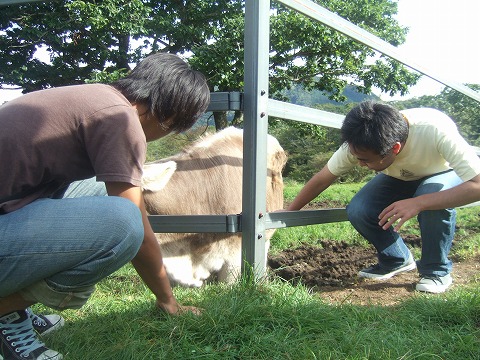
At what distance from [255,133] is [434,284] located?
1.45m

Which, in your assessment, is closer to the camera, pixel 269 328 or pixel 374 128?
pixel 269 328

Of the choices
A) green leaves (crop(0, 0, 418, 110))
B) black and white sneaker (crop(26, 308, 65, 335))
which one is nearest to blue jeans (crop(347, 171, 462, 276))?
black and white sneaker (crop(26, 308, 65, 335))

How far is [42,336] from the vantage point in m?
2.06

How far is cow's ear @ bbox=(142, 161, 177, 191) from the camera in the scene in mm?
3023

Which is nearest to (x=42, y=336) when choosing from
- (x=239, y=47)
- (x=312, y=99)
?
(x=239, y=47)

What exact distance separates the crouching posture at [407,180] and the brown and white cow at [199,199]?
55 centimetres

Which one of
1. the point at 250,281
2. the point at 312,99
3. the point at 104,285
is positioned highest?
the point at 250,281

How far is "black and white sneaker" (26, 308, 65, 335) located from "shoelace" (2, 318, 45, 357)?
0.30 metres

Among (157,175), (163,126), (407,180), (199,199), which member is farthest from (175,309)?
(407,180)

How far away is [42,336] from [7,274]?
0.60 metres

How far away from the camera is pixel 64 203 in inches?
66.8

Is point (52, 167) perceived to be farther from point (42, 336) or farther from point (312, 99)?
point (312, 99)

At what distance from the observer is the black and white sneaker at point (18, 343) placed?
1.79 m

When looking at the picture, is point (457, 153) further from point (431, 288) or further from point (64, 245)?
point (64, 245)
